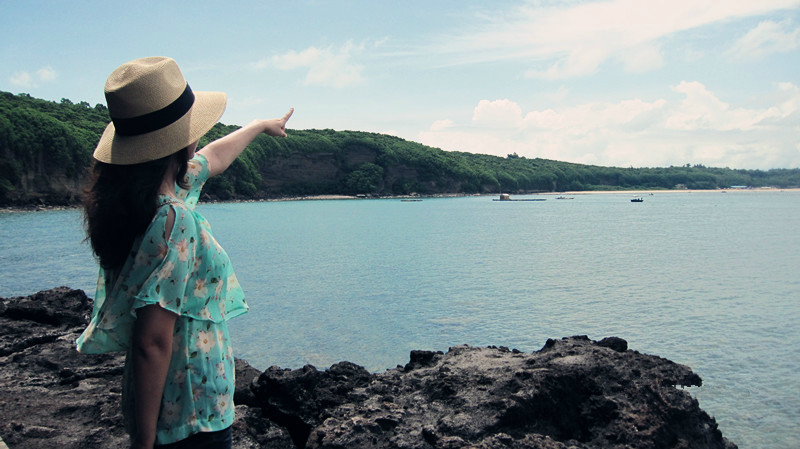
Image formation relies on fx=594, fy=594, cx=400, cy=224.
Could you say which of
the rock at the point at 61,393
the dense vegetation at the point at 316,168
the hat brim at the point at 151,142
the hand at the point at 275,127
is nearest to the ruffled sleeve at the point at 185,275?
the hat brim at the point at 151,142

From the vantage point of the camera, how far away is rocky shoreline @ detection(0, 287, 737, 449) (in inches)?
144

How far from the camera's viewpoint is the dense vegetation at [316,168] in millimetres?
56281

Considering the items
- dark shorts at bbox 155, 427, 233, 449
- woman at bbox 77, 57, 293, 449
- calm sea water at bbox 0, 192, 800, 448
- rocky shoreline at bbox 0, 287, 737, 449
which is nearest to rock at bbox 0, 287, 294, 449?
rocky shoreline at bbox 0, 287, 737, 449

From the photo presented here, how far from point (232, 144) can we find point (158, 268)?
0.93m

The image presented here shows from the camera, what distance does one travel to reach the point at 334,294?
14.9 meters

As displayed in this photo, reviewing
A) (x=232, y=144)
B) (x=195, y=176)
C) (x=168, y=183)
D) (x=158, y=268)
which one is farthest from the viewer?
(x=232, y=144)

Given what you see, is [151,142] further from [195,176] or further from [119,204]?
[195,176]

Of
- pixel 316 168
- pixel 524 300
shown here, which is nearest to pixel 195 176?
pixel 524 300

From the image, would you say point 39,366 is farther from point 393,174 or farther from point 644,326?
point 393,174

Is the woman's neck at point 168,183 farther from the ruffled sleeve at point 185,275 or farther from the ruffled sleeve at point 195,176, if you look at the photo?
the ruffled sleeve at point 195,176

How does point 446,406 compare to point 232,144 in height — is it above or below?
below

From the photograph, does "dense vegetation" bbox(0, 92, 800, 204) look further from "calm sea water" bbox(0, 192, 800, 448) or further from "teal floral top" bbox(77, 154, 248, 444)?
"teal floral top" bbox(77, 154, 248, 444)

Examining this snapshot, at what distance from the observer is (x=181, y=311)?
1693 mm

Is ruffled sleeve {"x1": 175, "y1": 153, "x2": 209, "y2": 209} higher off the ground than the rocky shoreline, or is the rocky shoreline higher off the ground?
ruffled sleeve {"x1": 175, "y1": 153, "x2": 209, "y2": 209}
